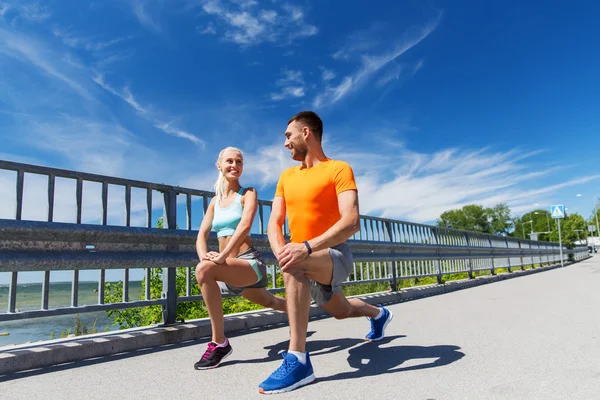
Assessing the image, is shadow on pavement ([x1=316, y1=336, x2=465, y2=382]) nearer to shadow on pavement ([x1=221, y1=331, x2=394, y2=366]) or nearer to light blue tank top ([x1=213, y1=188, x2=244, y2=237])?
shadow on pavement ([x1=221, y1=331, x2=394, y2=366])

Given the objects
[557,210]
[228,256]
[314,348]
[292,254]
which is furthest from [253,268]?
[557,210]

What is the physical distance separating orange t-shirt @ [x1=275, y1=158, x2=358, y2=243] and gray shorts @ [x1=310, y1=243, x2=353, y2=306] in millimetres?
184

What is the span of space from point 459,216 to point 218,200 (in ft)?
469

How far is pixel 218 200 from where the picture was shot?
415 centimetres

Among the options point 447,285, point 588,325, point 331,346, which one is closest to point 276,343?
point 331,346

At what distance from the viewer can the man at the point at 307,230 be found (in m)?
2.88

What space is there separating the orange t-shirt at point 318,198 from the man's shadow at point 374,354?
0.95m

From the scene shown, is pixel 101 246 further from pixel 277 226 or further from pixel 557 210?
pixel 557 210

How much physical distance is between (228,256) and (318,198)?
94 centimetres

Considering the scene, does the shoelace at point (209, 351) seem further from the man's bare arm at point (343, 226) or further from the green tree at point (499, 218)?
the green tree at point (499, 218)

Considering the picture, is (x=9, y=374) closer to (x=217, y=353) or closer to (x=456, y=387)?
(x=217, y=353)

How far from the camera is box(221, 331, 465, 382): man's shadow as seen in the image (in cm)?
319

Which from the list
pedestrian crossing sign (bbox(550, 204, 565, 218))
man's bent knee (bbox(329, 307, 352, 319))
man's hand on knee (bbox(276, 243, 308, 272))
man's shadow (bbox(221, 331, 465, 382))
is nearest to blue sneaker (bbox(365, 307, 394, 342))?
man's shadow (bbox(221, 331, 465, 382))

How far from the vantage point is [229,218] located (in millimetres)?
3996
